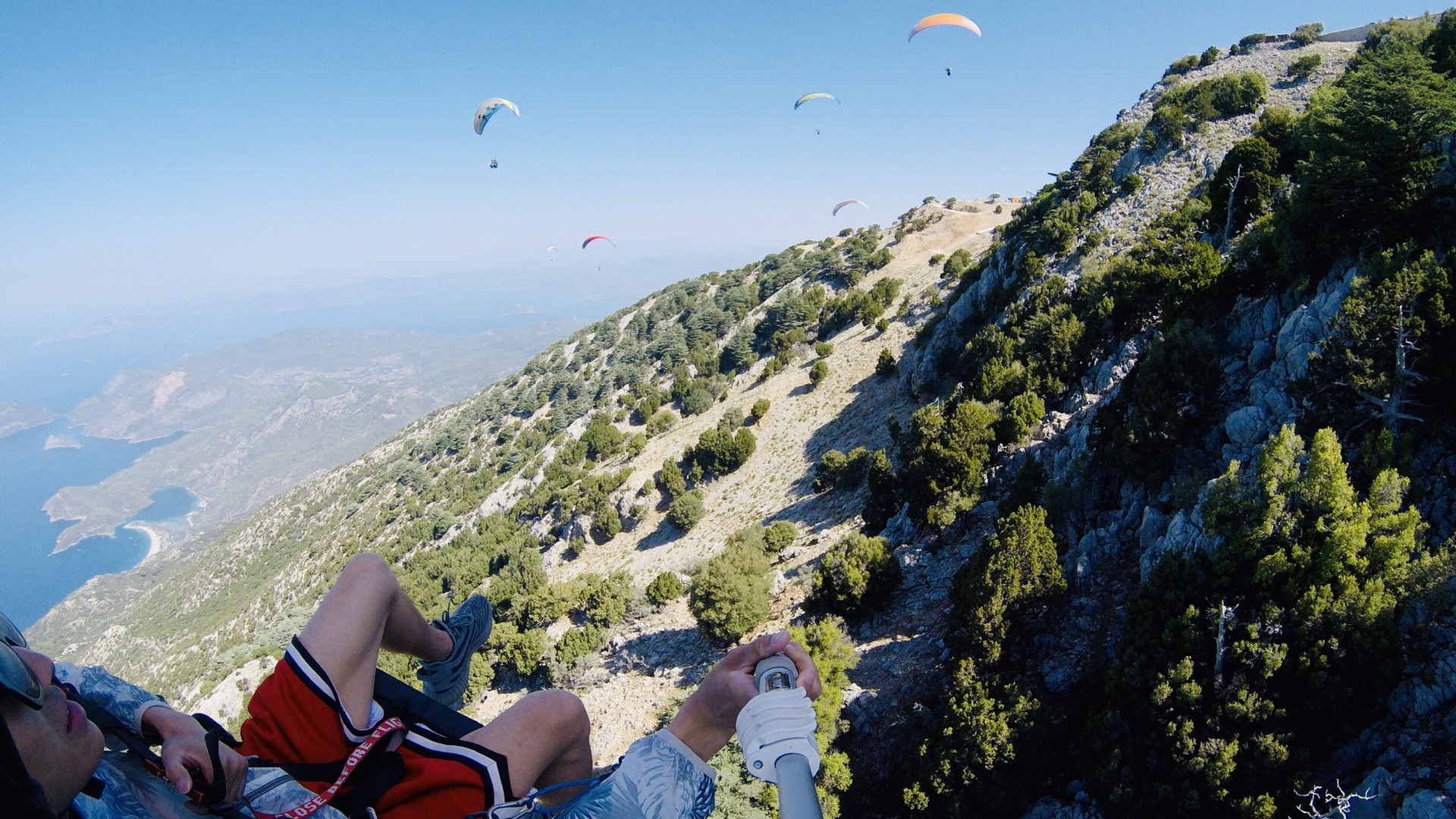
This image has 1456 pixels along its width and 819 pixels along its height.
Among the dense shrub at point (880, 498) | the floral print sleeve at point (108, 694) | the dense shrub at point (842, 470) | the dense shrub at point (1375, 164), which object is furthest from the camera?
the dense shrub at point (842, 470)

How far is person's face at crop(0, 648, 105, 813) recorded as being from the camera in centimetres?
158

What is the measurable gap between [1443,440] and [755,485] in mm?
21826

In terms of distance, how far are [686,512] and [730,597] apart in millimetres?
10528

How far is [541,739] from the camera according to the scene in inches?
125

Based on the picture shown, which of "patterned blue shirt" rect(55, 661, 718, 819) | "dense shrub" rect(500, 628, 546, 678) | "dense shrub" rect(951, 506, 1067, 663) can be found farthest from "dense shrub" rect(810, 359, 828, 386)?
"patterned blue shirt" rect(55, 661, 718, 819)

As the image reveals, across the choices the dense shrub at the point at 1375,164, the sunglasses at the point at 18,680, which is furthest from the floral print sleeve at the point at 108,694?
the dense shrub at the point at 1375,164

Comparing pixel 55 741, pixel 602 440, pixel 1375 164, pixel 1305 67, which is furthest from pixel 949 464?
pixel 602 440

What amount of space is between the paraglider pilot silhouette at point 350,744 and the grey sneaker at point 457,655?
596mm

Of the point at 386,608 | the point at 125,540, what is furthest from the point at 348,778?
the point at 125,540

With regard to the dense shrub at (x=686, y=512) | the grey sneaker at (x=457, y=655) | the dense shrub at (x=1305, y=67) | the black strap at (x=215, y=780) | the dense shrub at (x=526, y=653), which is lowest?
the dense shrub at (x=526, y=653)

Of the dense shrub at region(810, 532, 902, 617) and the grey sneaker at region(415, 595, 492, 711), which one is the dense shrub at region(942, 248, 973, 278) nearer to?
the dense shrub at region(810, 532, 902, 617)

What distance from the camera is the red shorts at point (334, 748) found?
2.74 metres

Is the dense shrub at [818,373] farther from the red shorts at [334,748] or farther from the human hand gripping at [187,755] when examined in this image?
the human hand gripping at [187,755]

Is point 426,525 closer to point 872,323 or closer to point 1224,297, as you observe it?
point 872,323
